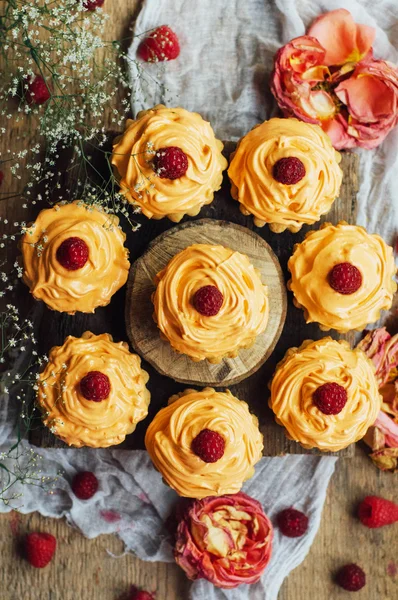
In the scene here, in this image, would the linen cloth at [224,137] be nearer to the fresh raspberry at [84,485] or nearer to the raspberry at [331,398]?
the fresh raspberry at [84,485]

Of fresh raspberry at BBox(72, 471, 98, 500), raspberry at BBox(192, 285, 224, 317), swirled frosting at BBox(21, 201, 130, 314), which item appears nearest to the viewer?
raspberry at BBox(192, 285, 224, 317)

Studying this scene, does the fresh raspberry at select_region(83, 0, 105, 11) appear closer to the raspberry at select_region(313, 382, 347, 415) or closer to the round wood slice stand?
the round wood slice stand

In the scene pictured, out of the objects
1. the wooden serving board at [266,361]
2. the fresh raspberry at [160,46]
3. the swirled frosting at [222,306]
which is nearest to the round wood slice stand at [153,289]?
the wooden serving board at [266,361]

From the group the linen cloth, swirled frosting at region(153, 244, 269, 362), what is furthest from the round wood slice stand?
the linen cloth

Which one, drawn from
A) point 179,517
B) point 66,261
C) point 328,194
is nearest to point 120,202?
point 66,261

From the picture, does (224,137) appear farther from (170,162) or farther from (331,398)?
(331,398)

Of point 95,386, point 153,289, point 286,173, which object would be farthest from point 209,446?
point 286,173
